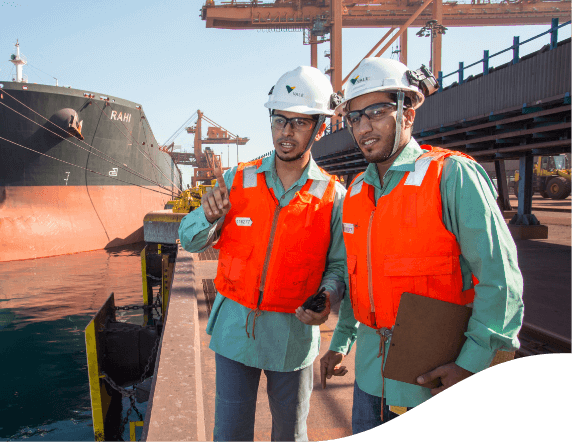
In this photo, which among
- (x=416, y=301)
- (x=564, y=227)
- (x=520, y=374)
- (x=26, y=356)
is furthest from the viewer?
(x=564, y=227)

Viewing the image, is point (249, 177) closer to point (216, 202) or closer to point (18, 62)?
point (216, 202)

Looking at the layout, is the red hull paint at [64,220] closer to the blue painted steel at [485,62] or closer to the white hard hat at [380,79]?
the blue painted steel at [485,62]

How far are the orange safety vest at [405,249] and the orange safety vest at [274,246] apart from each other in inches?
13.7

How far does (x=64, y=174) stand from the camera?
20328 millimetres

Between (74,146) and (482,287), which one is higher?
(74,146)

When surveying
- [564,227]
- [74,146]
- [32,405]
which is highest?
[74,146]

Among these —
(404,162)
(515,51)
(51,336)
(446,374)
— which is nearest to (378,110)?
(404,162)

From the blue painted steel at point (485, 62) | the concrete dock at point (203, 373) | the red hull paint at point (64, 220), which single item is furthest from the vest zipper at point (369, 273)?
the red hull paint at point (64, 220)

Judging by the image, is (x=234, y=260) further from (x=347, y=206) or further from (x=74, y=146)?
(x=74, y=146)

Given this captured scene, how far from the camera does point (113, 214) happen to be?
74.1 feet

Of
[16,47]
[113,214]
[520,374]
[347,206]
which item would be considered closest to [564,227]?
[347,206]

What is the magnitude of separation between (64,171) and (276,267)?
71.3 ft

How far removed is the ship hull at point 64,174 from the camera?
1881 cm

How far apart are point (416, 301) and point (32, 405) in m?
8.87
